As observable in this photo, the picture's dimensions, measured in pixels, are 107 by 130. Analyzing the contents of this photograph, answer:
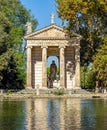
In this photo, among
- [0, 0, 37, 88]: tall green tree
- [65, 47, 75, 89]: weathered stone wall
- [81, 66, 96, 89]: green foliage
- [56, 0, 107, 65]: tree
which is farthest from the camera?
[81, 66, 96, 89]: green foliage

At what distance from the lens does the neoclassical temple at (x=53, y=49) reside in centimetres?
7781

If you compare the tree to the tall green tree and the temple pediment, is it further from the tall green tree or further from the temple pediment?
the tall green tree

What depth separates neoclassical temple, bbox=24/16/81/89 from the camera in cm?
7781

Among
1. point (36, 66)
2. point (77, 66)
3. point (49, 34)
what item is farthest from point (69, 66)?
point (49, 34)

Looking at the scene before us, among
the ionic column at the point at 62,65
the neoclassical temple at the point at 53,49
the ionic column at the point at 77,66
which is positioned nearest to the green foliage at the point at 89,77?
the ionic column at the point at 77,66

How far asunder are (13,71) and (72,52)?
37.8ft

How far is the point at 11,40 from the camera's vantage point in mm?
80500

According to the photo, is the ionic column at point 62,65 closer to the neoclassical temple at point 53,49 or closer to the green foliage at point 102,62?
the neoclassical temple at point 53,49

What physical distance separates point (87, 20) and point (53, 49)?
1192 centimetres

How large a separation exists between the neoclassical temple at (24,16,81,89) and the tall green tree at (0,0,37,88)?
2.87m

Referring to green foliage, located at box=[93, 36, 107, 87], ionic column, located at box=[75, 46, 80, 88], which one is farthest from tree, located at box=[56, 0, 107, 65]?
green foliage, located at box=[93, 36, 107, 87]

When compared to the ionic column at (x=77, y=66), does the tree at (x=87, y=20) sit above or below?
above

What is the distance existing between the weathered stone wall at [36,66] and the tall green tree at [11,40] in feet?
9.32

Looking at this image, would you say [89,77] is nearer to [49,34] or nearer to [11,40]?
[49,34]
